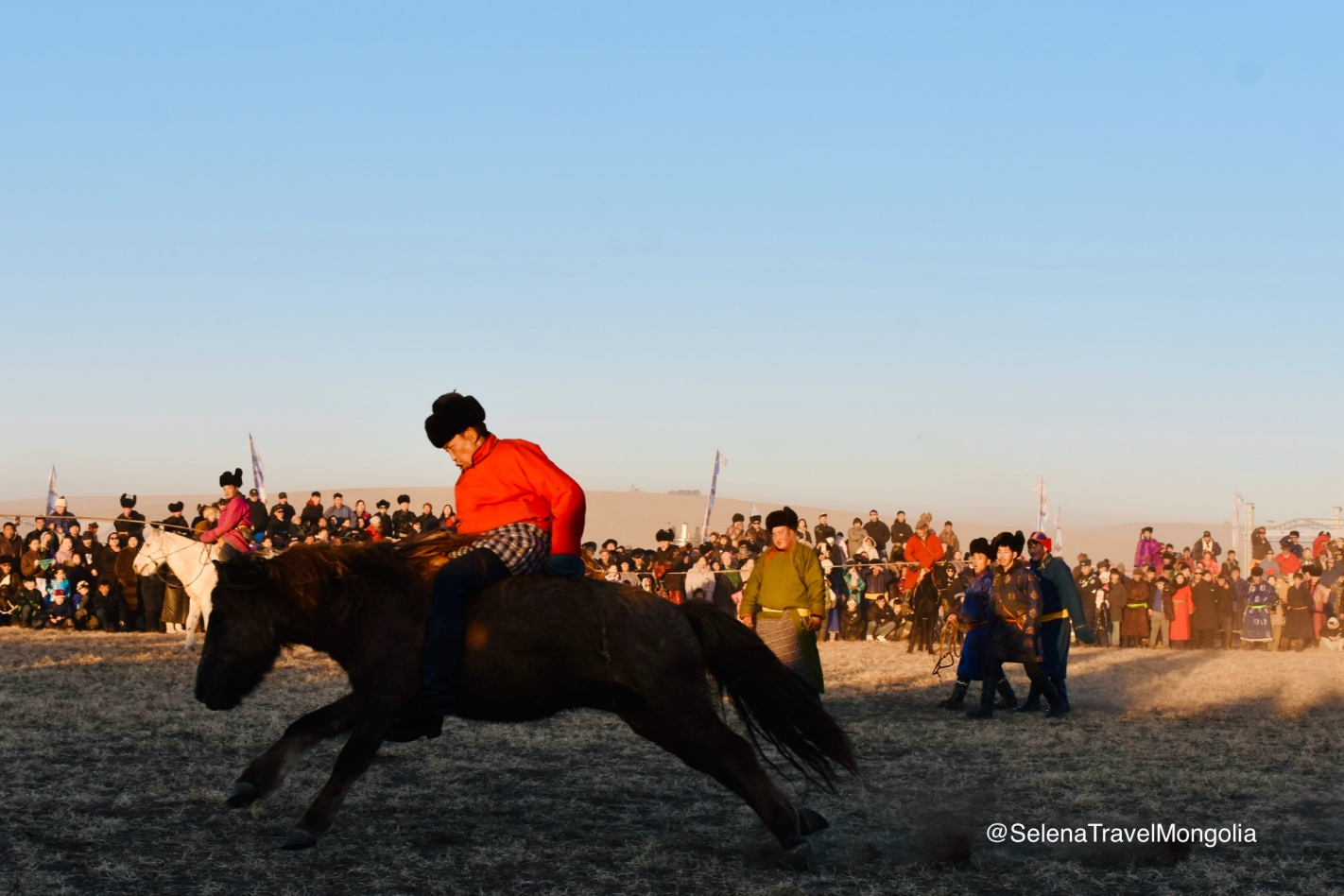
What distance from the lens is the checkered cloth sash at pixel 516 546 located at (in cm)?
601

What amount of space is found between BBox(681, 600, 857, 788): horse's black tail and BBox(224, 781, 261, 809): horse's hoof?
2.09m

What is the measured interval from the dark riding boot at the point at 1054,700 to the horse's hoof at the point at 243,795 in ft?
27.3

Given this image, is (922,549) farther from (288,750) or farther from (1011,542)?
(288,750)

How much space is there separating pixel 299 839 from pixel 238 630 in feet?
3.68

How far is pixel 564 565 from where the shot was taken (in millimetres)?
6203

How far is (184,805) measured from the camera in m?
6.91

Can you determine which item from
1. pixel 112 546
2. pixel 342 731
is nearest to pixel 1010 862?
pixel 342 731

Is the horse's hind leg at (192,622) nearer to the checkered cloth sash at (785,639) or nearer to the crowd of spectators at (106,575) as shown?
the crowd of spectators at (106,575)

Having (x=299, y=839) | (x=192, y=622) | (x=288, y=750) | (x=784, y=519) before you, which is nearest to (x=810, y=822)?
(x=299, y=839)

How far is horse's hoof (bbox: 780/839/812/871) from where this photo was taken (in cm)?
559

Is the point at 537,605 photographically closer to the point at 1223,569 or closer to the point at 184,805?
the point at 184,805

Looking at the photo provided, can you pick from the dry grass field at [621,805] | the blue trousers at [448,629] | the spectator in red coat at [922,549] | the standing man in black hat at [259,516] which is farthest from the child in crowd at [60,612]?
the blue trousers at [448,629]

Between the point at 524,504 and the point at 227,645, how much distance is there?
158cm

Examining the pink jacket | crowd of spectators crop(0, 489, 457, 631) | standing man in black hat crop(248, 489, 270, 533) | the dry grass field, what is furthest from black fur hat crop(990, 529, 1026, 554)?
standing man in black hat crop(248, 489, 270, 533)
